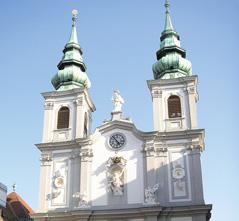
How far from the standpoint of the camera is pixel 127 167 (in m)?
26.9

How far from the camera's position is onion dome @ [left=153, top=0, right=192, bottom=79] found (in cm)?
3014

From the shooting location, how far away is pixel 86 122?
102 ft

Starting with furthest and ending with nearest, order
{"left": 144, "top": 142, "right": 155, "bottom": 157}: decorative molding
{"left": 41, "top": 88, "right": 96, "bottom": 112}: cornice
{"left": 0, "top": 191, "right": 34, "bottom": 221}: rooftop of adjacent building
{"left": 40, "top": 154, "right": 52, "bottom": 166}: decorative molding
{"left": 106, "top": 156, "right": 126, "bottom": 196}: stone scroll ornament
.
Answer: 1. {"left": 0, "top": 191, "right": 34, "bottom": 221}: rooftop of adjacent building
2. {"left": 41, "top": 88, "right": 96, "bottom": 112}: cornice
3. {"left": 40, "top": 154, "right": 52, "bottom": 166}: decorative molding
4. {"left": 144, "top": 142, "right": 155, "bottom": 157}: decorative molding
5. {"left": 106, "top": 156, "right": 126, "bottom": 196}: stone scroll ornament

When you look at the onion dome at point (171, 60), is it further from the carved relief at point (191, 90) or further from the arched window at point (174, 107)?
the arched window at point (174, 107)

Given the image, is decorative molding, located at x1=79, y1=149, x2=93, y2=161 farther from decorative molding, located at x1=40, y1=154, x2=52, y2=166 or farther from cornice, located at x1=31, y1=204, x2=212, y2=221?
cornice, located at x1=31, y1=204, x2=212, y2=221

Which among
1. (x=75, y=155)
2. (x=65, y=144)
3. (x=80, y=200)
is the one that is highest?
(x=65, y=144)

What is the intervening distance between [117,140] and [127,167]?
195 centimetres

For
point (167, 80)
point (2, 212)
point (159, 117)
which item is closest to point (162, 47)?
point (167, 80)

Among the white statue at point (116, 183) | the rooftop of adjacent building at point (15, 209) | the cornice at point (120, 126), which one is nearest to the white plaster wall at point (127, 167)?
the cornice at point (120, 126)

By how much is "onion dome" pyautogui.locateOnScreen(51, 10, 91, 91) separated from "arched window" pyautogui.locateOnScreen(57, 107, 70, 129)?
1625mm

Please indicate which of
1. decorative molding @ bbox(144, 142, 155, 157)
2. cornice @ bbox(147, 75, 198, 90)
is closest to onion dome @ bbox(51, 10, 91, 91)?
cornice @ bbox(147, 75, 198, 90)

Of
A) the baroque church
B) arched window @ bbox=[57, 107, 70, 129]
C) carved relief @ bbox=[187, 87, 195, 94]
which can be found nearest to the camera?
the baroque church

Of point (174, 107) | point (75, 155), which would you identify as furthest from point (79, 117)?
point (174, 107)

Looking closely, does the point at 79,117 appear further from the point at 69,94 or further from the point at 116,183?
the point at 116,183
